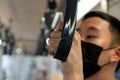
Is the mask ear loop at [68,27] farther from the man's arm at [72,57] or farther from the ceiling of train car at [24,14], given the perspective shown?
the ceiling of train car at [24,14]

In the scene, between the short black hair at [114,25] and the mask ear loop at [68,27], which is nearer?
the mask ear loop at [68,27]

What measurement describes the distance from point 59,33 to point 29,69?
2.14 meters

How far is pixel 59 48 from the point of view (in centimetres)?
91

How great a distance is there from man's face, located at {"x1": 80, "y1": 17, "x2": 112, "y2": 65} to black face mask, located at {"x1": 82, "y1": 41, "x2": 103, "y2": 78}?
0.03 m

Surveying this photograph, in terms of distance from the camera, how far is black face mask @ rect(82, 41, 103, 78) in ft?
4.64

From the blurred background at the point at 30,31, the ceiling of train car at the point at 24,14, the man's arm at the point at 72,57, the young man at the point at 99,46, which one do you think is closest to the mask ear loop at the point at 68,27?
the man's arm at the point at 72,57

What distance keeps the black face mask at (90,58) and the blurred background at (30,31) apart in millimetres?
213

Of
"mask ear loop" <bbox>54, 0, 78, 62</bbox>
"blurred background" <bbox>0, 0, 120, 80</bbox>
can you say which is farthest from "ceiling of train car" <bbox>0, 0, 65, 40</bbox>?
"mask ear loop" <bbox>54, 0, 78, 62</bbox>

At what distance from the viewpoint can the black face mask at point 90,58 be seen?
4.64ft

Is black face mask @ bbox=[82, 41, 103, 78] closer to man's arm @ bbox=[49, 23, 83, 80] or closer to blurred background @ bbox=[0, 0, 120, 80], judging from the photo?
blurred background @ bbox=[0, 0, 120, 80]

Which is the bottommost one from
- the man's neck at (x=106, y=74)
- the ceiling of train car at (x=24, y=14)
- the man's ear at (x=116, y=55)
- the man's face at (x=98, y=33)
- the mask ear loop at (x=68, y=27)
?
the ceiling of train car at (x=24, y=14)

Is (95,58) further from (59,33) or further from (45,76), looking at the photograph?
(45,76)

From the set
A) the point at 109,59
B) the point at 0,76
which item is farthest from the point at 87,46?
the point at 0,76

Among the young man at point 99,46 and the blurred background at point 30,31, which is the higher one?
the young man at point 99,46
